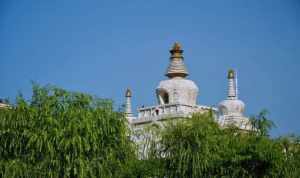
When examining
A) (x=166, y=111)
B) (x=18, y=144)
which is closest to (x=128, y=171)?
(x=18, y=144)

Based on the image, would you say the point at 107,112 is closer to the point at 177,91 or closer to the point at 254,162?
the point at 254,162

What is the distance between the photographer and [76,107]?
5328 centimetres

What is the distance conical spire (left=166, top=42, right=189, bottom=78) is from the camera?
7112 cm

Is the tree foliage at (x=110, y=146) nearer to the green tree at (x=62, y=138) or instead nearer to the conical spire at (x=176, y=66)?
the green tree at (x=62, y=138)

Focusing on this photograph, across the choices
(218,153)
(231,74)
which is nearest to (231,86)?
(231,74)

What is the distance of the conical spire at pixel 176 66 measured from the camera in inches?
2800

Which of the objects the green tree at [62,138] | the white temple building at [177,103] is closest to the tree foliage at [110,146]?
the green tree at [62,138]

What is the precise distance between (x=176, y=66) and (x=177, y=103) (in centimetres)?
351

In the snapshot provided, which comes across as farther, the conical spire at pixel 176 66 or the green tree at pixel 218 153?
the conical spire at pixel 176 66

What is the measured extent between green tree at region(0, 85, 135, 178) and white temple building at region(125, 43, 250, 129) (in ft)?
46.9

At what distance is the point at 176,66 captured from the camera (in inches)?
2810

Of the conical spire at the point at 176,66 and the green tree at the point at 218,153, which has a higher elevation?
the conical spire at the point at 176,66

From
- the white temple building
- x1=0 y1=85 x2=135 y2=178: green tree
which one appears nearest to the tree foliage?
x1=0 y1=85 x2=135 y2=178: green tree

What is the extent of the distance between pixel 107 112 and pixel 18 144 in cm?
439
